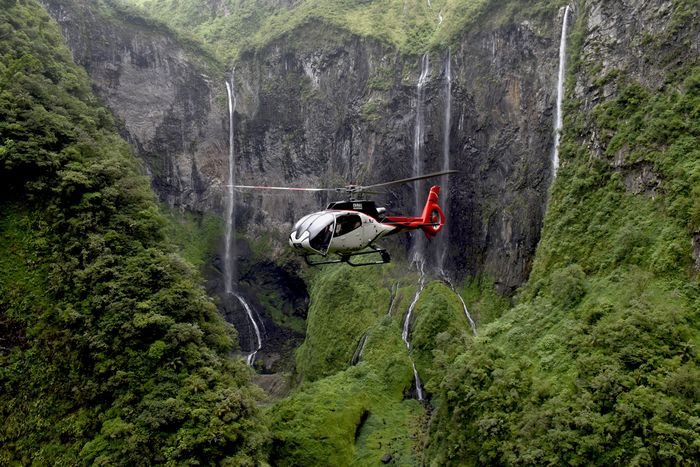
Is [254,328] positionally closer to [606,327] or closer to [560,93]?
[560,93]

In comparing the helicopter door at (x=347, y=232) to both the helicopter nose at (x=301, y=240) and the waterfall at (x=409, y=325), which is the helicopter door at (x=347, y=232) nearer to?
the helicopter nose at (x=301, y=240)

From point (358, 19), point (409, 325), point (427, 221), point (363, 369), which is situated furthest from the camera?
point (358, 19)

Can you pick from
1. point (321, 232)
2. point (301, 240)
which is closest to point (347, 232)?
point (321, 232)

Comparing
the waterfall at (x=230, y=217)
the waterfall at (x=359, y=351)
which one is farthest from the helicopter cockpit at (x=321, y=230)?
the waterfall at (x=230, y=217)

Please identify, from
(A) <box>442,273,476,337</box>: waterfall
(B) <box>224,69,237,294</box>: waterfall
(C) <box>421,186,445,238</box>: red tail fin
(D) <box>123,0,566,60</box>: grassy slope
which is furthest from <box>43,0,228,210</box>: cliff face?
(C) <box>421,186,445,238</box>: red tail fin

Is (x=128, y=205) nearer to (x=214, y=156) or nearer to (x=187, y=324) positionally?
(x=187, y=324)

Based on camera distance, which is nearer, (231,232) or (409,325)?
(409,325)

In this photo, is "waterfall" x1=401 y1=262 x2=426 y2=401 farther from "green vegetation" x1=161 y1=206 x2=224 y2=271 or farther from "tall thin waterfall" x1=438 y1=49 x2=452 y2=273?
"green vegetation" x1=161 y1=206 x2=224 y2=271

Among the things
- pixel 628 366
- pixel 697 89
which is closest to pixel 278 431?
pixel 628 366
